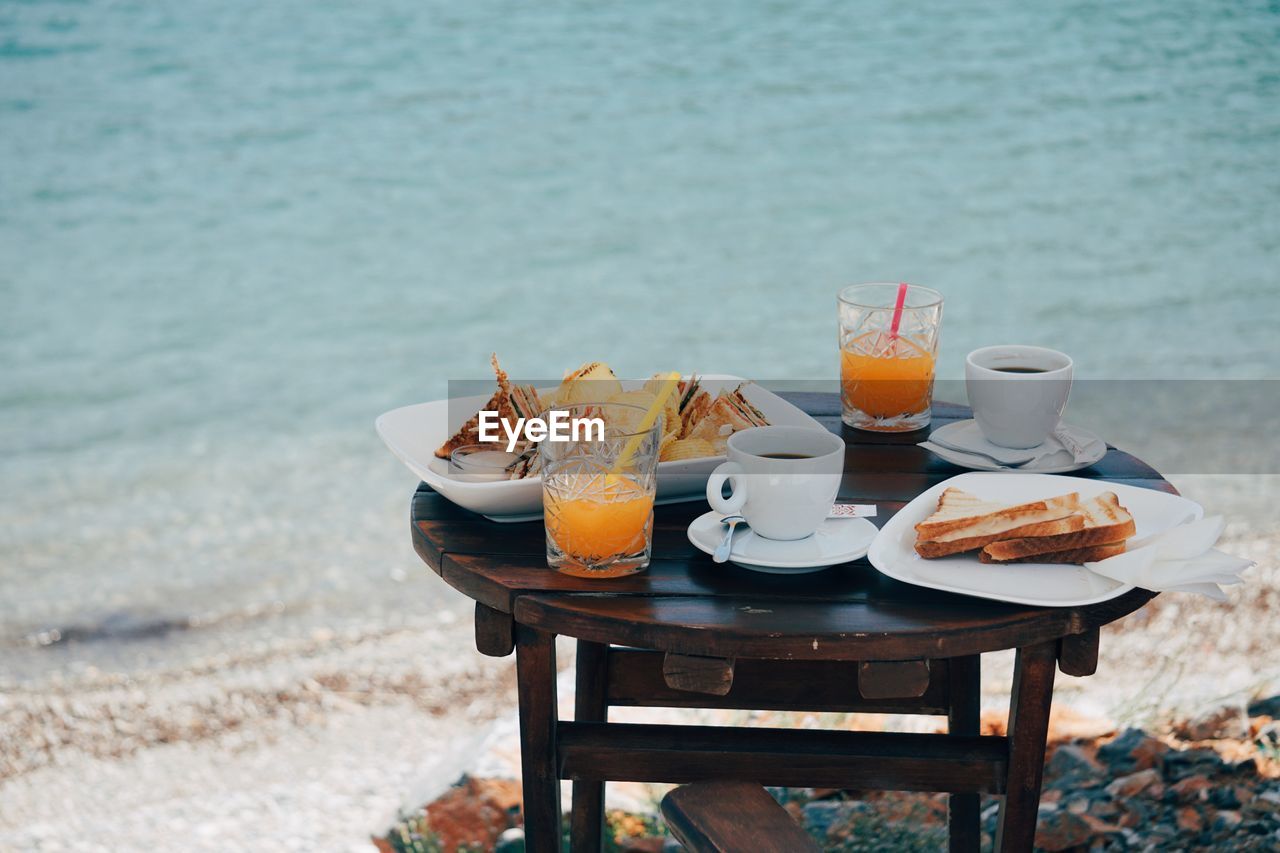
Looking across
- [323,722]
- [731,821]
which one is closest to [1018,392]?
[731,821]

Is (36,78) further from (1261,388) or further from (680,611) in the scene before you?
(680,611)

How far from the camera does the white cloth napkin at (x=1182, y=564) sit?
3.67ft

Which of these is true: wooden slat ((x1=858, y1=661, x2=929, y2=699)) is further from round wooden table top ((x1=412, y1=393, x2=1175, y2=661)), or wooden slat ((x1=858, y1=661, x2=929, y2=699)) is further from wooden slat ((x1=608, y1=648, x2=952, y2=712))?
wooden slat ((x1=608, y1=648, x2=952, y2=712))

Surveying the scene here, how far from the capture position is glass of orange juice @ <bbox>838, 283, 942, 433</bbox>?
5.31 ft

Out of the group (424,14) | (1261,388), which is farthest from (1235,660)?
(424,14)

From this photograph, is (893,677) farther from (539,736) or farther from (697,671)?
(539,736)

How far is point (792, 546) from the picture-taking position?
1.24m

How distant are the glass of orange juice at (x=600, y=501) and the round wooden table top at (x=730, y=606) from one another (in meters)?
0.02

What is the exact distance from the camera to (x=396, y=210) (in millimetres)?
10508

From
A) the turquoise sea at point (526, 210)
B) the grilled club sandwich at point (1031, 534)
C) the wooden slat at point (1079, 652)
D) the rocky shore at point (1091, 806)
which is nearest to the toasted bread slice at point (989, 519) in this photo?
the grilled club sandwich at point (1031, 534)

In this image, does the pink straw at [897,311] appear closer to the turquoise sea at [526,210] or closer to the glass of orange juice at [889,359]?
the glass of orange juice at [889,359]

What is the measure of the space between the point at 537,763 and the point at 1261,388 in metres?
6.24

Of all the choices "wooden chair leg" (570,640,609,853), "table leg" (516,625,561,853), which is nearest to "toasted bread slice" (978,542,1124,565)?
"table leg" (516,625,561,853)

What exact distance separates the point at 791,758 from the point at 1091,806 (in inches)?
39.5
